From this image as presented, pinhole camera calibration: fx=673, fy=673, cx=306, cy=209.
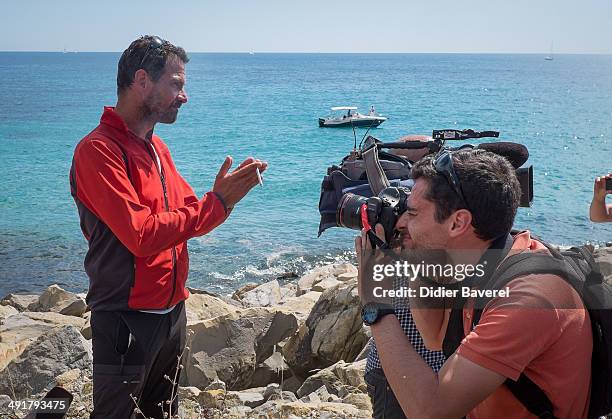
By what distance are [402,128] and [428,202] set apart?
42351 mm

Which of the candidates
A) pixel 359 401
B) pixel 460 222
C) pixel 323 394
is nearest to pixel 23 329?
pixel 323 394

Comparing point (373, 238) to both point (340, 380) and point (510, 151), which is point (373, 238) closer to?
point (510, 151)

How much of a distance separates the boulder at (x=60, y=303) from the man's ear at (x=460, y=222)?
8.83 m

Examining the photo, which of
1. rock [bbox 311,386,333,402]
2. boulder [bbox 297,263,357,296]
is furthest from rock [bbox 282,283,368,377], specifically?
boulder [bbox 297,263,357,296]

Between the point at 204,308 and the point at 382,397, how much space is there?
5430 mm

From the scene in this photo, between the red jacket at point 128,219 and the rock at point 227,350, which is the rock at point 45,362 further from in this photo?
the red jacket at point 128,219

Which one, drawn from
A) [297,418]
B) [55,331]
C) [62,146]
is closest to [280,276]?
[55,331]

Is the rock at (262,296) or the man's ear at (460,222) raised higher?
the man's ear at (460,222)

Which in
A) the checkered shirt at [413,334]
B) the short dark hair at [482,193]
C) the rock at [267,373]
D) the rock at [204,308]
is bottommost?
the rock at [204,308]

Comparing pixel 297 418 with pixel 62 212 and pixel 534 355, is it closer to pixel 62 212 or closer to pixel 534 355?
pixel 534 355

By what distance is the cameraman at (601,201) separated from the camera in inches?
156

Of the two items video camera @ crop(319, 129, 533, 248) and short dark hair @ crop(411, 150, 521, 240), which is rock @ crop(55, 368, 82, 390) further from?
short dark hair @ crop(411, 150, 521, 240)

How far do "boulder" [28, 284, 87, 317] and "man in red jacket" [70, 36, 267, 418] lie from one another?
701 centimetres

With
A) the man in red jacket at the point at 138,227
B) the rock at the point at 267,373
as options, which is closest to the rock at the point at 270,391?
the rock at the point at 267,373
